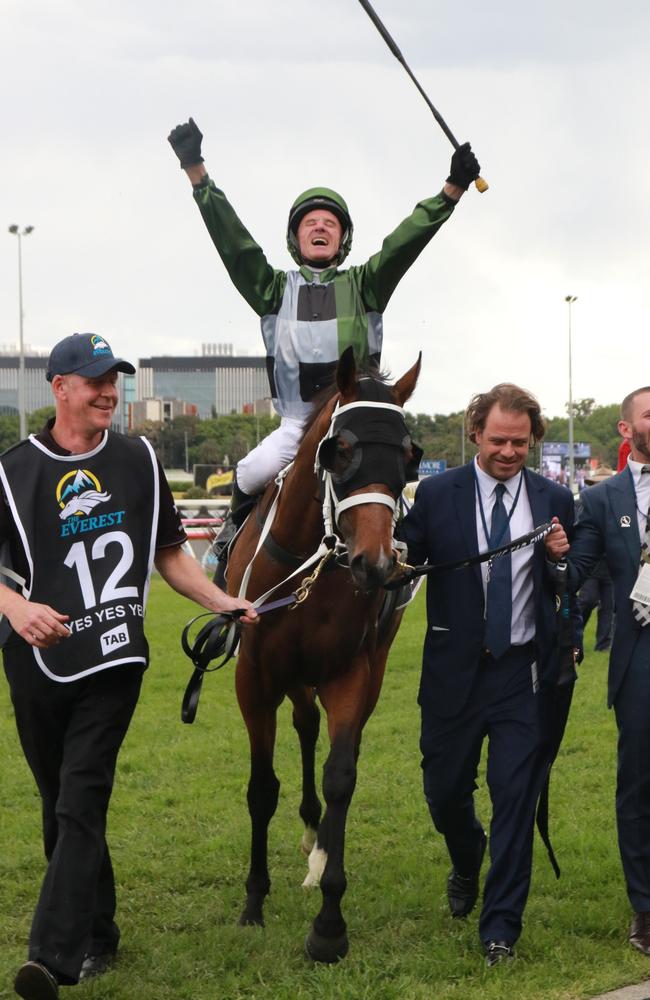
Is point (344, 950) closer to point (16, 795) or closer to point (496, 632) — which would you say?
point (496, 632)

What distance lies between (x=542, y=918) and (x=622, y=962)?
593 mm

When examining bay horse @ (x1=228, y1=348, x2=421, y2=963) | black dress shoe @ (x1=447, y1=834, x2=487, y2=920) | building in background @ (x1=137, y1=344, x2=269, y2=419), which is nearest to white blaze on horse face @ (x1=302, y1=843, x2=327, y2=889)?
bay horse @ (x1=228, y1=348, x2=421, y2=963)

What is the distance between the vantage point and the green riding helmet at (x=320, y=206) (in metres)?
5.82

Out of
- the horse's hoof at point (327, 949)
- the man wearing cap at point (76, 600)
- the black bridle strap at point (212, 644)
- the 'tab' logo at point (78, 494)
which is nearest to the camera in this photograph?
the man wearing cap at point (76, 600)

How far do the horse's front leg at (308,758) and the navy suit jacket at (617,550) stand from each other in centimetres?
173

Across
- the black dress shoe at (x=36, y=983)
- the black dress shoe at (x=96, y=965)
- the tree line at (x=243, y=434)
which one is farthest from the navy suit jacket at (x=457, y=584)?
the tree line at (x=243, y=434)

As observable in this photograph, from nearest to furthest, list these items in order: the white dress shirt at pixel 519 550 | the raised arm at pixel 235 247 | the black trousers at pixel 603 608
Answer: the white dress shirt at pixel 519 550, the raised arm at pixel 235 247, the black trousers at pixel 603 608

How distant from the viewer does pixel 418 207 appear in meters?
5.56

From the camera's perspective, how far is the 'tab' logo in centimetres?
423

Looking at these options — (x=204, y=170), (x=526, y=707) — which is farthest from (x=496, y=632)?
(x=204, y=170)

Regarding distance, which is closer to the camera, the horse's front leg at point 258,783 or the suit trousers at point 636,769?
the suit trousers at point 636,769

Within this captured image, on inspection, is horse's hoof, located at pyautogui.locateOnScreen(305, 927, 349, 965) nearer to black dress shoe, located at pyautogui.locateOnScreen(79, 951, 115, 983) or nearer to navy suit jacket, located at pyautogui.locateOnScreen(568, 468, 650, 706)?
black dress shoe, located at pyautogui.locateOnScreen(79, 951, 115, 983)

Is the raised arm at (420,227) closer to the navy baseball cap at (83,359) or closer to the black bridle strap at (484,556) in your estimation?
the black bridle strap at (484,556)

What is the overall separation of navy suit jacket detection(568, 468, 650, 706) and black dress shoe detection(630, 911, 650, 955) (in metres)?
0.83
